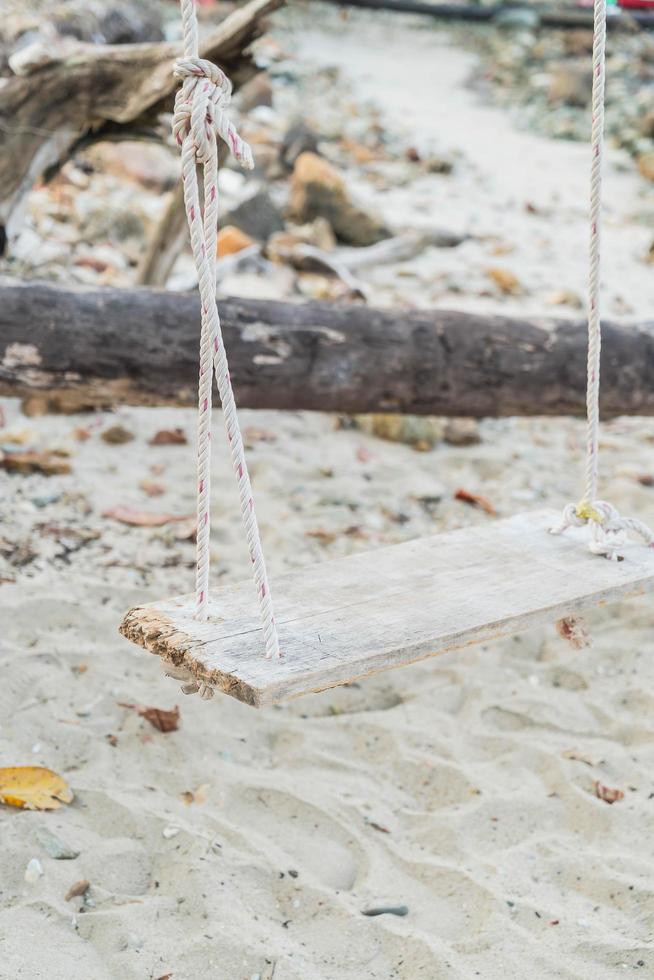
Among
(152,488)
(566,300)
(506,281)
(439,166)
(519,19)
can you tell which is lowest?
(152,488)

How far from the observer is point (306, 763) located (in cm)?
247

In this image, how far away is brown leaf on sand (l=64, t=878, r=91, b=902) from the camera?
198 centimetres

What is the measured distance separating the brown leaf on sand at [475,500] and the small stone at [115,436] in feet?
3.88

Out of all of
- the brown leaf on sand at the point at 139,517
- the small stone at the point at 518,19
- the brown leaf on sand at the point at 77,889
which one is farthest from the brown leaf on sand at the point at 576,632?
the small stone at the point at 518,19

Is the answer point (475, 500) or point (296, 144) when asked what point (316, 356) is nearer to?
point (475, 500)

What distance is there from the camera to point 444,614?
1.85 metres

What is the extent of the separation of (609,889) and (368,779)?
1.85 feet

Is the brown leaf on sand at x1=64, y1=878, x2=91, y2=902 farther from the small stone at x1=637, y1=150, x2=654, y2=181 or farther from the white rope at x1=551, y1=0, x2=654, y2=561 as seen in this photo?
the small stone at x1=637, y1=150, x2=654, y2=181

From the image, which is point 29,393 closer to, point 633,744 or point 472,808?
point 472,808

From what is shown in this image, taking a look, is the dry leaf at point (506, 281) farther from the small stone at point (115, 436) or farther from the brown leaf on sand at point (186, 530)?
the brown leaf on sand at point (186, 530)

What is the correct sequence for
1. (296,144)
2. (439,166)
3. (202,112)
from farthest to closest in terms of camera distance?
(439,166)
(296,144)
(202,112)

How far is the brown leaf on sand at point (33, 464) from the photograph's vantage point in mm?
3514

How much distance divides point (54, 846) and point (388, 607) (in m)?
0.81

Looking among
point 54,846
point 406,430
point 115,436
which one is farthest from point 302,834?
point 406,430
